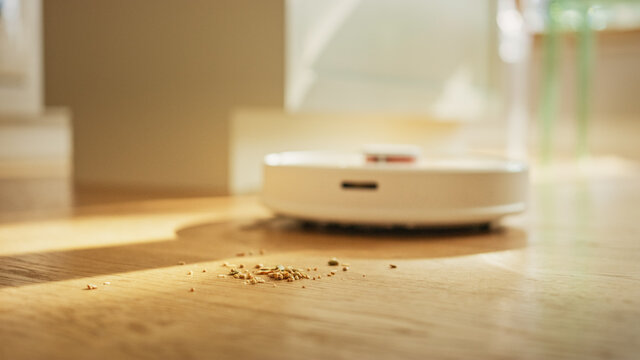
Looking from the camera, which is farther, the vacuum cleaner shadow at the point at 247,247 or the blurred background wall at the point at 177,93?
the blurred background wall at the point at 177,93

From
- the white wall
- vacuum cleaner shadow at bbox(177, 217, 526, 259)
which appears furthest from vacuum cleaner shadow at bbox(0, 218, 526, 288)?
the white wall

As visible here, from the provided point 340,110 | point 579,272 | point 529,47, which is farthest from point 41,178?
point 529,47

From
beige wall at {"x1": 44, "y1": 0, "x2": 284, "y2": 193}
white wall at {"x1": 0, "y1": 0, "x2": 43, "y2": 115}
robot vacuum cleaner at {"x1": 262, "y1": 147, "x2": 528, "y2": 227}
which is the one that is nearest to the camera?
robot vacuum cleaner at {"x1": 262, "y1": 147, "x2": 528, "y2": 227}

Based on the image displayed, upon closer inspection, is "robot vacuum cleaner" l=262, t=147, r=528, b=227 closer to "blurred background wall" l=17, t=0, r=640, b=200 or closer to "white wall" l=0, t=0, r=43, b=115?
"blurred background wall" l=17, t=0, r=640, b=200

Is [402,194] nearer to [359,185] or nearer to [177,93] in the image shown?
[359,185]

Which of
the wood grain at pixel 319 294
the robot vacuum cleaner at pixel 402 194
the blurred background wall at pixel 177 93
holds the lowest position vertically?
the wood grain at pixel 319 294

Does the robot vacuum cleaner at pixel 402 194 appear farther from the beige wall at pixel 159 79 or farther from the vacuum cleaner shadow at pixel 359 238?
the beige wall at pixel 159 79

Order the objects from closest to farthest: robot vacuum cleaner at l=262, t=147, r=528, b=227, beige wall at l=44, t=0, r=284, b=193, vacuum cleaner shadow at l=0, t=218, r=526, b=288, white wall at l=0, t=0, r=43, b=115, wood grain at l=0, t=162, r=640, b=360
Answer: wood grain at l=0, t=162, r=640, b=360 → vacuum cleaner shadow at l=0, t=218, r=526, b=288 → robot vacuum cleaner at l=262, t=147, r=528, b=227 → beige wall at l=44, t=0, r=284, b=193 → white wall at l=0, t=0, r=43, b=115

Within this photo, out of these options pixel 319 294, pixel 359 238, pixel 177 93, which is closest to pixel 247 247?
pixel 359 238

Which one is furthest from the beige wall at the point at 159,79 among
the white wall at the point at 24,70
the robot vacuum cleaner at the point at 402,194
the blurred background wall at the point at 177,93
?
the white wall at the point at 24,70
